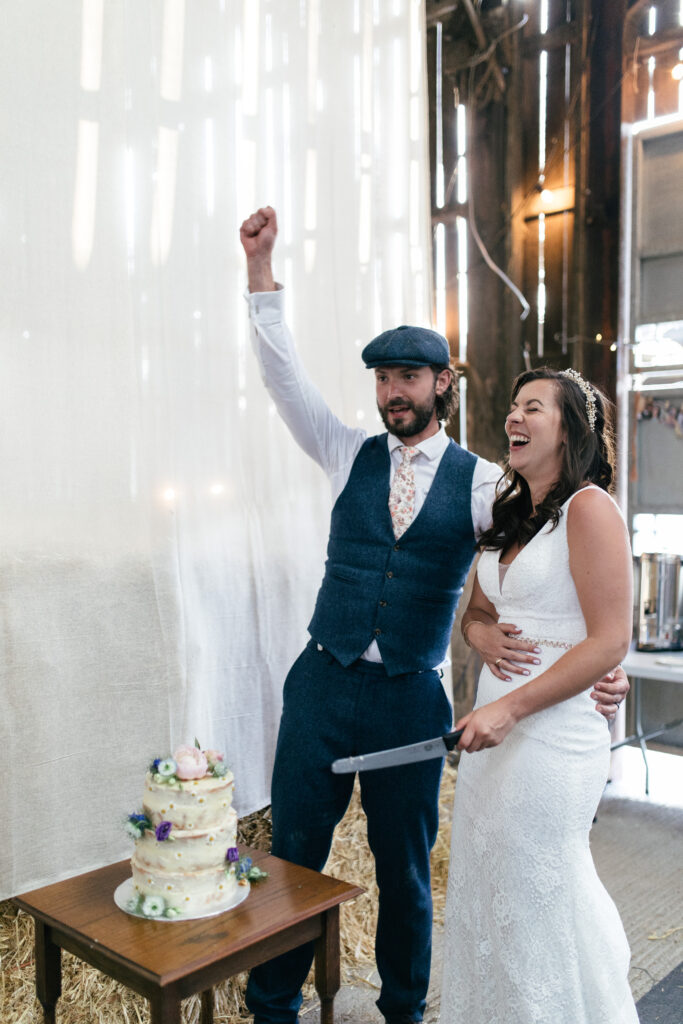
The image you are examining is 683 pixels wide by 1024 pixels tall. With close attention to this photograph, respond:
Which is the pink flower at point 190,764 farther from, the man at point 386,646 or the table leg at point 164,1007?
the man at point 386,646

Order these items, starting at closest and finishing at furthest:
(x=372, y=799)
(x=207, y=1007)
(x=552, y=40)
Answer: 1. (x=207, y=1007)
2. (x=372, y=799)
3. (x=552, y=40)

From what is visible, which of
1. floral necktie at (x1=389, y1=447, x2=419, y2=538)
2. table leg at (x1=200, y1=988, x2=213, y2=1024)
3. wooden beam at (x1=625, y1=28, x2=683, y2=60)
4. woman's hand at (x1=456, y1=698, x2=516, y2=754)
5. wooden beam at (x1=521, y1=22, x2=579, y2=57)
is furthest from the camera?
wooden beam at (x1=521, y1=22, x2=579, y2=57)

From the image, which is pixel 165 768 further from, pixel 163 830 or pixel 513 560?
pixel 513 560

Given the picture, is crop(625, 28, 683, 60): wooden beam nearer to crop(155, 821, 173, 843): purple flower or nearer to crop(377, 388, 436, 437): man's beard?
crop(377, 388, 436, 437): man's beard

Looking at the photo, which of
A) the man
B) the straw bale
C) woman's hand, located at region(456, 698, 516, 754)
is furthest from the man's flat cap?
the straw bale

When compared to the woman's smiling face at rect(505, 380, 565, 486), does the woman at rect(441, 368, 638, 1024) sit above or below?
below

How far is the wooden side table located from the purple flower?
0.14 m

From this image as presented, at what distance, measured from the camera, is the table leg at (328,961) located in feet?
5.79

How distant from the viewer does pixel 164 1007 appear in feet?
4.81

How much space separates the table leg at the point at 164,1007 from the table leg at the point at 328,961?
1.16ft

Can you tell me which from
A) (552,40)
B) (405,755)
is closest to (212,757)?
(405,755)

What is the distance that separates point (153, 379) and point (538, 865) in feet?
4.76

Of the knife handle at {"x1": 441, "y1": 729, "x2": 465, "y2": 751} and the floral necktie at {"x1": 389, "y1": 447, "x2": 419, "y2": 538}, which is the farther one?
the floral necktie at {"x1": 389, "y1": 447, "x2": 419, "y2": 538}

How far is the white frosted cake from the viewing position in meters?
1.66
